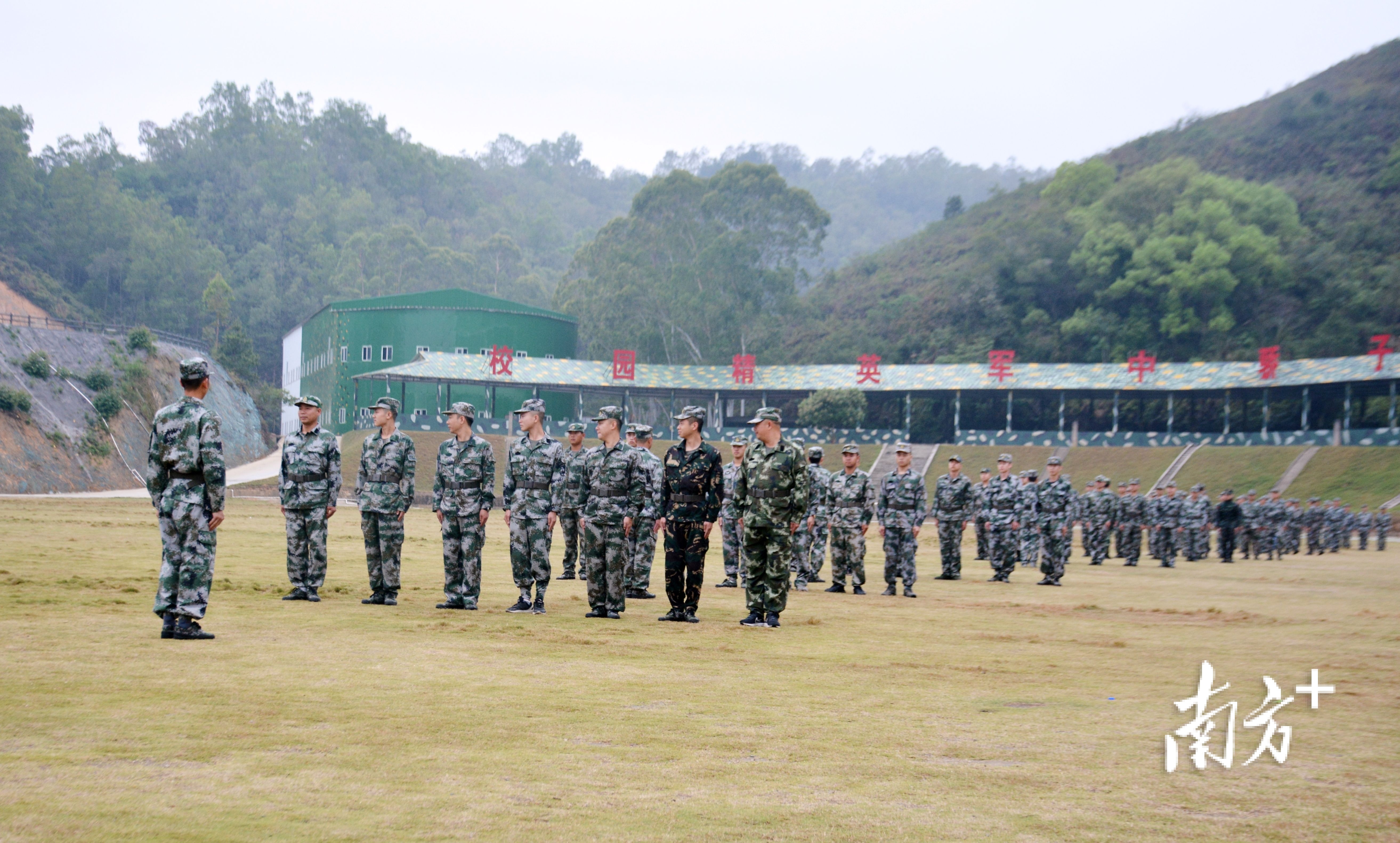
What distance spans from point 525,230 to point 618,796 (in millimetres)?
123354

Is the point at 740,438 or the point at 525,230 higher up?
the point at 525,230

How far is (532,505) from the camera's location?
11.2 metres

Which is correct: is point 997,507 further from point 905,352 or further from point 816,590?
point 905,352

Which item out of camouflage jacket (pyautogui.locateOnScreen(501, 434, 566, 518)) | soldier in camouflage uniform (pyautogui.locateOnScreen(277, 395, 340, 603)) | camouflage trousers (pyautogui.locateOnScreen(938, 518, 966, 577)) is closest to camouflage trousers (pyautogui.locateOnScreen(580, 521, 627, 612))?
camouflage jacket (pyautogui.locateOnScreen(501, 434, 566, 518))

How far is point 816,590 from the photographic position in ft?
51.2

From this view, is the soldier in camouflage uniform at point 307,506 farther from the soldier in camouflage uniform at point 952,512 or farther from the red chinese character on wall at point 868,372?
the red chinese character on wall at point 868,372

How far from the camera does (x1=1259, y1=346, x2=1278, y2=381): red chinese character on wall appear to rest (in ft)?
168

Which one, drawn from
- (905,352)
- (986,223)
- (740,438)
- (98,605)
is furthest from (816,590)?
(986,223)

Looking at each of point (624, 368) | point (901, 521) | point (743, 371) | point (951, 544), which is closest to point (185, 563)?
point (901, 521)

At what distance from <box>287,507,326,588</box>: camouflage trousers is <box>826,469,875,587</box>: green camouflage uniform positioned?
6681 millimetres

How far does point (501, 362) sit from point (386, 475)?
45.2 m

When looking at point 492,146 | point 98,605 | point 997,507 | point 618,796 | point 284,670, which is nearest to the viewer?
point 618,796

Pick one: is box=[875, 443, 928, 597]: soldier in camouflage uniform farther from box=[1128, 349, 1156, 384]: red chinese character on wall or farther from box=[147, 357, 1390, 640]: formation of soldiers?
box=[1128, 349, 1156, 384]: red chinese character on wall

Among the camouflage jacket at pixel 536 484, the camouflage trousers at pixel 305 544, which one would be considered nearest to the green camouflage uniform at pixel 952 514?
the camouflage jacket at pixel 536 484
